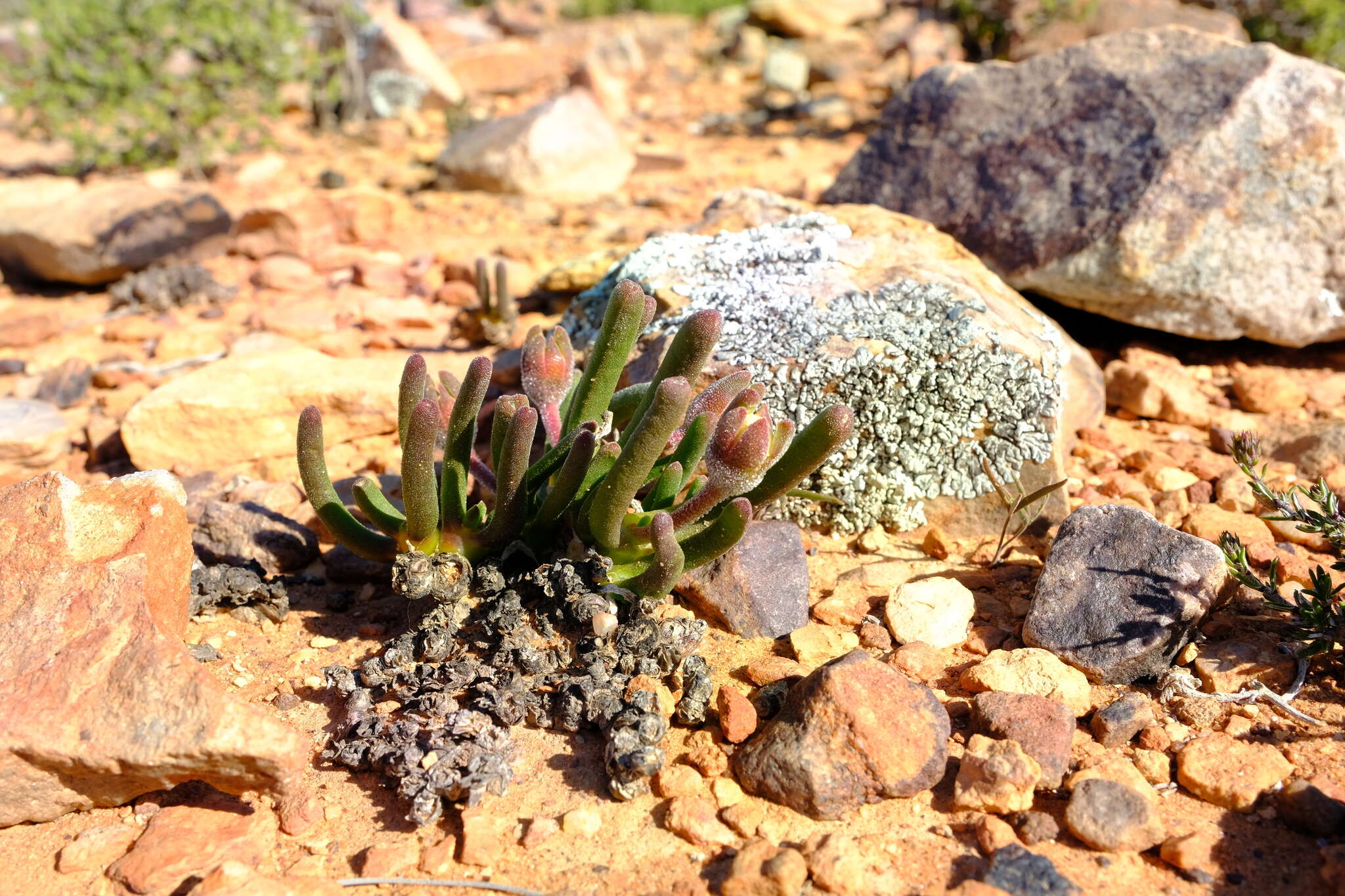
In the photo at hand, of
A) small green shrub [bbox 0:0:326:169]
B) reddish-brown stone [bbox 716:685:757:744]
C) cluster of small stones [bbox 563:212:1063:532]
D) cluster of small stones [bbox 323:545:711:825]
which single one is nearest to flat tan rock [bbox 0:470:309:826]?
cluster of small stones [bbox 323:545:711:825]

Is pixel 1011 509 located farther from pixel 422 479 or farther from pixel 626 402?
pixel 422 479

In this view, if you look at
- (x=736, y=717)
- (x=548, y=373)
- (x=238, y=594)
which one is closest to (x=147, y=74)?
(x=238, y=594)

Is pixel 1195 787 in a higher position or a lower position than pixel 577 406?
lower

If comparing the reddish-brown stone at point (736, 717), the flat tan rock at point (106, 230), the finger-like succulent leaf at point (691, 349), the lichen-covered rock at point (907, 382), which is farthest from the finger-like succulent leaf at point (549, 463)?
the flat tan rock at point (106, 230)

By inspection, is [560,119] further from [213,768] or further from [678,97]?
[213,768]

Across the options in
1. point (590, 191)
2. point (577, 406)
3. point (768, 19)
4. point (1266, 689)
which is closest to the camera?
point (1266, 689)

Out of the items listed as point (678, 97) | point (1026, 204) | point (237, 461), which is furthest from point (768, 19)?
point (237, 461)
